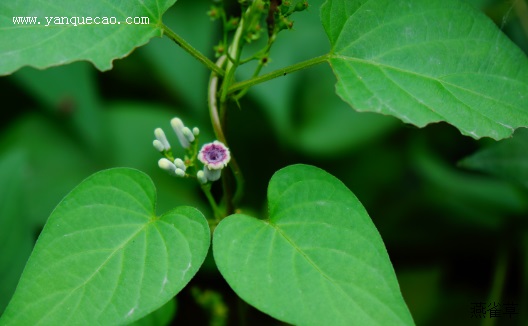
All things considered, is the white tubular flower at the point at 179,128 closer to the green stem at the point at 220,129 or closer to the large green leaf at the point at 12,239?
the green stem at the point at 220,129

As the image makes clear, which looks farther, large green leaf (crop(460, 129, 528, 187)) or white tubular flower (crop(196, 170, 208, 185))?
Result: large green leaf (crop(460, 129, 528, 187))

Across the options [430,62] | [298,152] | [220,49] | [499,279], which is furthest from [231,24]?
[499,279]

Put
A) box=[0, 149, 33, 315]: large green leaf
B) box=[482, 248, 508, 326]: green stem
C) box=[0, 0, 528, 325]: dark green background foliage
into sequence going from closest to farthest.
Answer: box=[0, 149, 33, 315]: large green leaf → box=[482, 248, 508, 326]: green stem → box=[0, 0, 528, 325]: dark green background foliage

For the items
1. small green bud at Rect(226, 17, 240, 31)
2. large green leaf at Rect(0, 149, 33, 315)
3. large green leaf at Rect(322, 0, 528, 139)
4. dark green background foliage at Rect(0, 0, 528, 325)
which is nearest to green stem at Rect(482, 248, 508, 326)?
dark green background foliage at Rect(0, 0, 528, 325)

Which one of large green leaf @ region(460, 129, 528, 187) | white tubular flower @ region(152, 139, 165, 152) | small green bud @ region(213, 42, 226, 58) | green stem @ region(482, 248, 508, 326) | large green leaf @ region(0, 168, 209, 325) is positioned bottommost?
green stem @ region(482, 248, 508, 326)

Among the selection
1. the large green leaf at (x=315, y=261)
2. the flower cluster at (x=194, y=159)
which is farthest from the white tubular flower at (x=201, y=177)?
the large green leaf at (x=315, y=261)

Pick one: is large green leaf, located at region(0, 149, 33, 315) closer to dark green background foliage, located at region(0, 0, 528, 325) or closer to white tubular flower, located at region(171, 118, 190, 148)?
dark green background foliage, located at region(0, 0, 528, 325)
